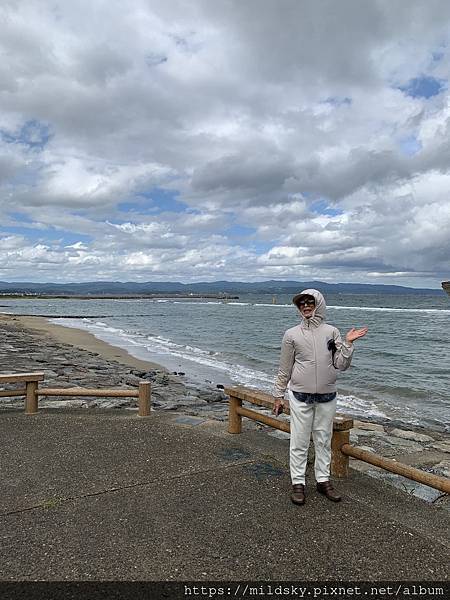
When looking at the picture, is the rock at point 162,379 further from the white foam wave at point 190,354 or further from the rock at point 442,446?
the rock at point 442,446

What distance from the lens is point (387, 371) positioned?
18.2 meters

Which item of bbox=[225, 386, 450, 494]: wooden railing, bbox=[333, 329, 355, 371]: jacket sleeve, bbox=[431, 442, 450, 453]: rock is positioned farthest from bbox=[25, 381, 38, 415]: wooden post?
bbox=[431, 442, 450, 453]: rock

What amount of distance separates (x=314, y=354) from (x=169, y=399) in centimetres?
812

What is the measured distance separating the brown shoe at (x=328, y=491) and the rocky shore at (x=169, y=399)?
53.4 inches

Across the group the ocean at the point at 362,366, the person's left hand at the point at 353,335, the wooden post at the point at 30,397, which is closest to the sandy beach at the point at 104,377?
the wooden post at the point at 30,397

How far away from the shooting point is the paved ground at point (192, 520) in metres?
3.10

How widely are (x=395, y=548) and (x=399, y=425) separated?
24.7 feet

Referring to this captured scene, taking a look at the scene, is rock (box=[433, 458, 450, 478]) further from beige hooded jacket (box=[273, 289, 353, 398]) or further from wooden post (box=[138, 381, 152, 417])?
wooden post (box=[138, 381, 152, 417])

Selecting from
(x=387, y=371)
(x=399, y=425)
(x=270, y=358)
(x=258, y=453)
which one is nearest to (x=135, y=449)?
(x=258, y=453)

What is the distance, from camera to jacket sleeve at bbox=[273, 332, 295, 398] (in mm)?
4160

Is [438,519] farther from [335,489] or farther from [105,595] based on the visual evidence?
[105,595]

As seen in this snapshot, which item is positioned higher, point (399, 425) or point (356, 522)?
point (356, 522)

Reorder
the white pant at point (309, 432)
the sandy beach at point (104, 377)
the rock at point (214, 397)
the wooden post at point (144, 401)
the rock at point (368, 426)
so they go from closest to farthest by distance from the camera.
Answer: the white pant at point (309, 432), the wooden post at point (144, 401), the rock at point (368, 426), the sandy beach at point (104, 377), the rock at point (214, 397)

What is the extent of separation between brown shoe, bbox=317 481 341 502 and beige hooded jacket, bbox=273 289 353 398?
899 mm
